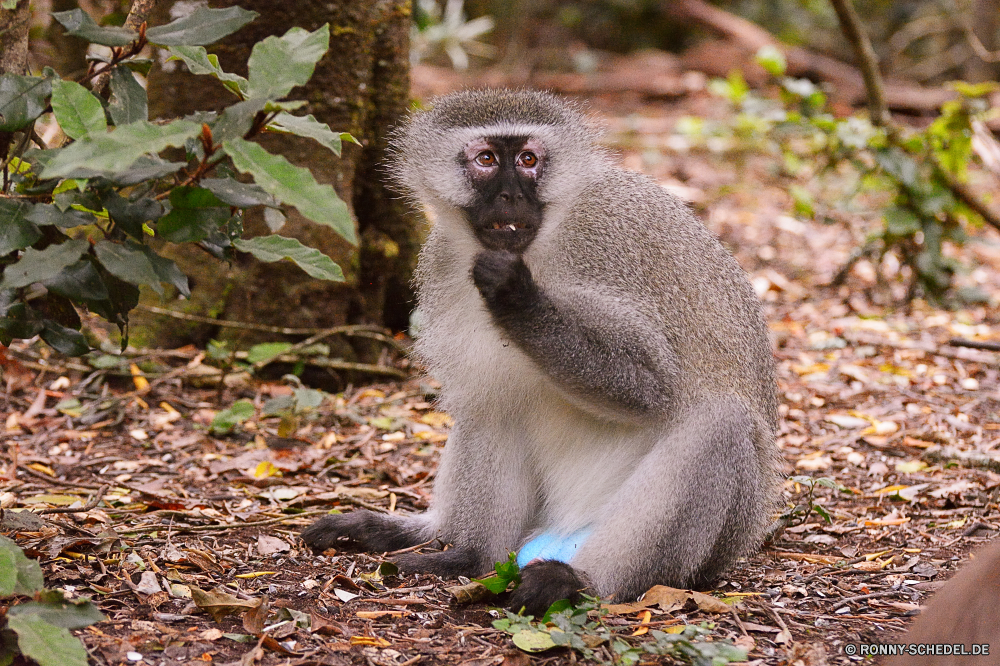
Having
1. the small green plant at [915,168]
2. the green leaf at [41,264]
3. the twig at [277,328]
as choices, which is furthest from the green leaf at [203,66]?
the small green plant at [915,168]

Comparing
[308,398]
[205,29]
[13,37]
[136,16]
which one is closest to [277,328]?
[308,398]

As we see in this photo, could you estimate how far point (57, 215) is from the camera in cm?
268

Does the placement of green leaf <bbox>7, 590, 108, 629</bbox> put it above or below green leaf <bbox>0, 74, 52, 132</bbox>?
below

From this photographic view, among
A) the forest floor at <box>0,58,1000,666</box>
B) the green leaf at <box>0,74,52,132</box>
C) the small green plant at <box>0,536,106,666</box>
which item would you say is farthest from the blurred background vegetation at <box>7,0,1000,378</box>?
the small green plant at <box>0,536,106,666</box>

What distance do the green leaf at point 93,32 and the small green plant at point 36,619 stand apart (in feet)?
4.80

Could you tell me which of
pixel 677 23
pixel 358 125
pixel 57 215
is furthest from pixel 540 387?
pixel 677 23

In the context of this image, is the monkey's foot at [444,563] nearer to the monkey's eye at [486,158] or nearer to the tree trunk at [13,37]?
the monkey's eye at [486,158]

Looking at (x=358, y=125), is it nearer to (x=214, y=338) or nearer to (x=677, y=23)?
(x=214, y=338)

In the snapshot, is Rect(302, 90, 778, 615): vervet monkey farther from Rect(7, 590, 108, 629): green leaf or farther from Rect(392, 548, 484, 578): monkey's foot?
Rect(7, 590, 108, 629): green leaf

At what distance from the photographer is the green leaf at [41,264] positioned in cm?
251

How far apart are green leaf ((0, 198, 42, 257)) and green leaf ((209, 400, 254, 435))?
2434 millimetres

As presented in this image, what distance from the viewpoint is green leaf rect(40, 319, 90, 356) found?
3045 mm

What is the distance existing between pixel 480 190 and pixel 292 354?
7.49 ft

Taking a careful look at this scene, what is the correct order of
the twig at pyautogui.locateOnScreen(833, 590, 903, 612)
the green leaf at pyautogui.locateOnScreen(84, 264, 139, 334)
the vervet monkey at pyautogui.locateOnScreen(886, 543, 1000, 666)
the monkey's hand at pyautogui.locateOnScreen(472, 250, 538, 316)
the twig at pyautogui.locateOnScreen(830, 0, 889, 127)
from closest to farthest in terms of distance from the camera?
the vervet monkey at pyautogui.locateOnScreen(886, 543, 1000, 666), the green leaf at pyautogui.locateOnScreen(84, 264, 139, 334), the monkey's hand at pyautogui.locateOnScreen(472, 250, 538, 316), the twig at pyautogui.locateOnScreen(833, 590, 903, 612), the twig at pyautogui.locateOnScreen(830, 0, 889, 127)
